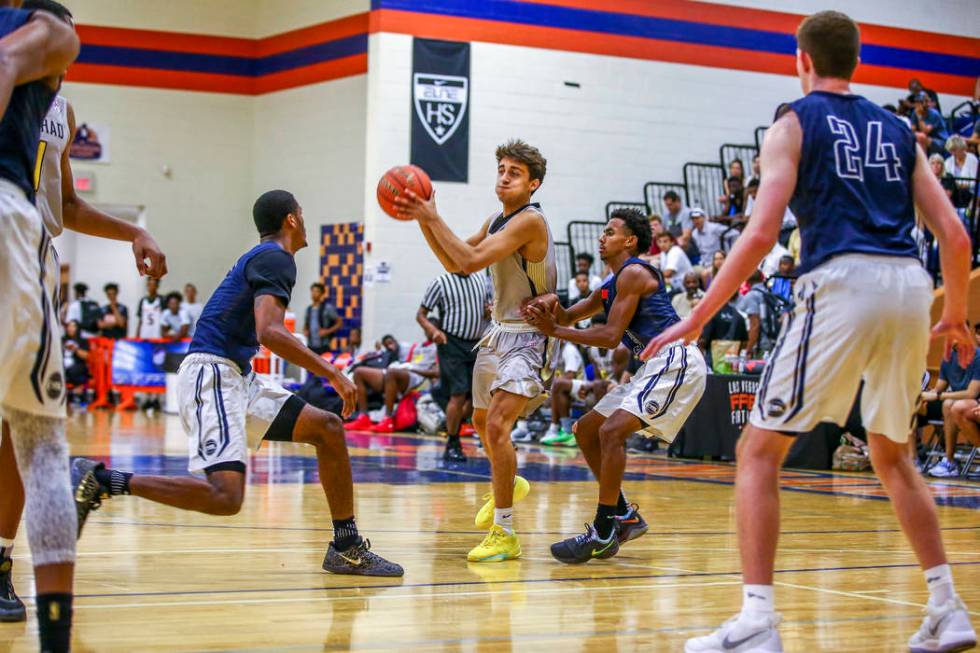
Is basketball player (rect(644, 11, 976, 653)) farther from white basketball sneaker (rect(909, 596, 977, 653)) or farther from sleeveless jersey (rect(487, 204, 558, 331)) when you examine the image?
sleeveless jersey (rect(487, 204, 558, 331))

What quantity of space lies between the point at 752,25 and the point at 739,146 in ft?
6.85

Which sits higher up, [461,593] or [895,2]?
[895,2]

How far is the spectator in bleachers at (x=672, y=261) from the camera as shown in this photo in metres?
16.3

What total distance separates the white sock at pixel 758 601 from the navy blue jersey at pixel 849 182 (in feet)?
3.29

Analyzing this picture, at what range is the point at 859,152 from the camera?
383 centimetres

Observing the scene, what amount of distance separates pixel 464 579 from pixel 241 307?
4.81ft

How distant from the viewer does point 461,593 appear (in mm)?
4840

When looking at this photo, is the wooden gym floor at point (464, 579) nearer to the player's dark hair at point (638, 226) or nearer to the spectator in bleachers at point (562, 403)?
the player's dark hair at point (638, 226)

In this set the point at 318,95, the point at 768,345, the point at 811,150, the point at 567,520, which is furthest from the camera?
the point at 318,95

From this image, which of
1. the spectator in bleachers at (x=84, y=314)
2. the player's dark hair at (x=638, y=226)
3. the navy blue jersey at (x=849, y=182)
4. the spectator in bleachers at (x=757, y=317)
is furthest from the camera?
the spectator in bleachers at (x=84, y=314)

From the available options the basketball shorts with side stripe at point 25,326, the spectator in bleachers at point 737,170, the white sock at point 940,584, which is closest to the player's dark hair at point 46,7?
the basketball shorts with side stripe at point 25,326

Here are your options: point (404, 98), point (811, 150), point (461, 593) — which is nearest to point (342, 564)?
point (461, 593)

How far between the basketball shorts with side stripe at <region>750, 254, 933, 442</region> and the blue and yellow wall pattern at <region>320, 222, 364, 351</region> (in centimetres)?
1578

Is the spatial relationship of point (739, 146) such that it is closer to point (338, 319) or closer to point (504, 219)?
point (338, 319)
